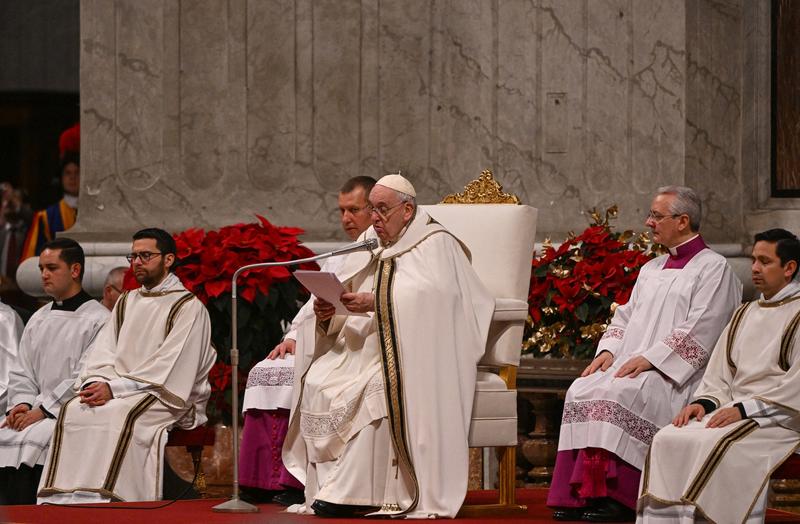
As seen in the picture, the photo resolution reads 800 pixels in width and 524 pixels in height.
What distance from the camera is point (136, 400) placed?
7215 mm

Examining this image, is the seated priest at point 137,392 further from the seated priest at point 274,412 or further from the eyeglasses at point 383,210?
the eyeglasses at point 383,210

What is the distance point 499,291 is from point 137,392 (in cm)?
168

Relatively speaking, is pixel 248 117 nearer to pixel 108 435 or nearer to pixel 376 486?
pixel 108 435

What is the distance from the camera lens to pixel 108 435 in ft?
23.4

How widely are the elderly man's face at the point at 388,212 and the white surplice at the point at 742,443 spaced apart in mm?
1386

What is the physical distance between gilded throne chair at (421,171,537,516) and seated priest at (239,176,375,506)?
32cm

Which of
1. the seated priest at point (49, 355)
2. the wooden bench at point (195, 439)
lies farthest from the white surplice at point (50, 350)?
the wooden bench at point (195, 439)

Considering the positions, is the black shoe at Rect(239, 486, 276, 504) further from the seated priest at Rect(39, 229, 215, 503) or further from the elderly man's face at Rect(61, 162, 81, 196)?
the elderly man's face at Rect(61, 162, 81, 196)

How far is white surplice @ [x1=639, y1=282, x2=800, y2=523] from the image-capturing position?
582 centimetres

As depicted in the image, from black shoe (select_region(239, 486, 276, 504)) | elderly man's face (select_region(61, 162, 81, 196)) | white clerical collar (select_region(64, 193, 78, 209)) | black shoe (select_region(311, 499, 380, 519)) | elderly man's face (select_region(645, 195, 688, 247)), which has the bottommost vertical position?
black shoe (select_region(239, 486, 276, 504))

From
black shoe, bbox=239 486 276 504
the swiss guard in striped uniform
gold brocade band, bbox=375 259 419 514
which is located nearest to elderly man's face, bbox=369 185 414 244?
gold brocade band, bbox=375 259 419 514

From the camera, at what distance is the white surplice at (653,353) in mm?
6297

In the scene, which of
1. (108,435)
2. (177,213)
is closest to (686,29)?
(177,213)

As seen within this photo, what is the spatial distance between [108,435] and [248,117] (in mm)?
2627
